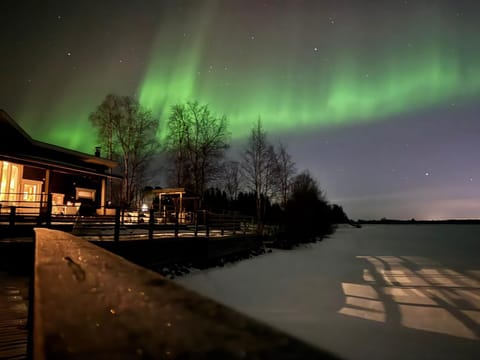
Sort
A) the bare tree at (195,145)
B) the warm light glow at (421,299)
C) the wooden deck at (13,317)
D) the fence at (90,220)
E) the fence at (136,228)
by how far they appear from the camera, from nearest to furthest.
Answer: the wooden deck at (13,317) → the warm light glow at (421,299) → the fence at (90,220) → the fence at (136,228) → the bare tree at (195,145)

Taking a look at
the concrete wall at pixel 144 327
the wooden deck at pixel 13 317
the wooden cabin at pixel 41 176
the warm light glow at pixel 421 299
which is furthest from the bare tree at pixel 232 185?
the concrete wall at pixel 144 327

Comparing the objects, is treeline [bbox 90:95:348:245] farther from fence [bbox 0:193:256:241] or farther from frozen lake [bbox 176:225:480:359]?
frozen lake [bbox 176:225:480:359]

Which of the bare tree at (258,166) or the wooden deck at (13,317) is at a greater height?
the bare tree at (258,166)

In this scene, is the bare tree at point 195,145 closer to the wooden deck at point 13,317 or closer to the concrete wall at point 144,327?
the wooden deck at point 13,317

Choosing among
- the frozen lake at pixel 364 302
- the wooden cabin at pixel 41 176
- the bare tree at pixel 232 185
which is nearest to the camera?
the frozen lake at pixel 364 302

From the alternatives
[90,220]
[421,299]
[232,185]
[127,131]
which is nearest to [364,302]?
[421,299]

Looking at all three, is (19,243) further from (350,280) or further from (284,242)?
(284,242)

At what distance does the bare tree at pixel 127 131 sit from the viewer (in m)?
25.7

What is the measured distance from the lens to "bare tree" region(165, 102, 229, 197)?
28000 mm

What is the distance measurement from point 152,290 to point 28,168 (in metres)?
17.6

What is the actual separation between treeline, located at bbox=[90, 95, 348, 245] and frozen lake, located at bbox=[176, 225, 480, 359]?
1067cm

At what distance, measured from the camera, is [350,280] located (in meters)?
11.6

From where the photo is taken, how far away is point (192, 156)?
2862 centimetres

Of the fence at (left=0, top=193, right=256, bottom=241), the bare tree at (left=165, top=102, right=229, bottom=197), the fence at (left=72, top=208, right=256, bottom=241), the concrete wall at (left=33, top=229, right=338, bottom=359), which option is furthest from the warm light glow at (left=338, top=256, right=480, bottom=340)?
the bare tree at (left=165, top=102, right=229, bottom=197)
